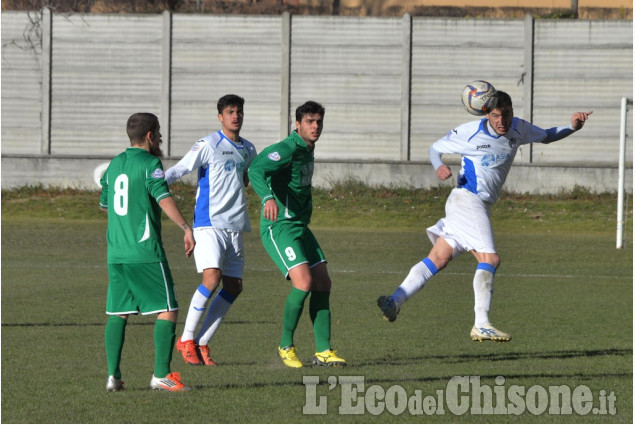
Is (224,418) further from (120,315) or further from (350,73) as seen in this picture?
(350,73)

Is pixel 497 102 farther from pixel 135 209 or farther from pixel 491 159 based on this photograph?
pixel 135 209

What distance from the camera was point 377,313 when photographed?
13.0 meters

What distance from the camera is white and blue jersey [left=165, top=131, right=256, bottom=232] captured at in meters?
9.46

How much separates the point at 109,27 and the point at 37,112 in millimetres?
3816

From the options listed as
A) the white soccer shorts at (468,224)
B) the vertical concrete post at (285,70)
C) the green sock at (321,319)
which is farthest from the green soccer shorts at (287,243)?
the vertical concrete post at (285,70)

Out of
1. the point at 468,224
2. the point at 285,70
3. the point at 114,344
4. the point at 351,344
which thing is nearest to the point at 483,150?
the point at 468,224

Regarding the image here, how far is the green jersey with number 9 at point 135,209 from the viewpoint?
7609mm

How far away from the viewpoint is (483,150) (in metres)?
9.88

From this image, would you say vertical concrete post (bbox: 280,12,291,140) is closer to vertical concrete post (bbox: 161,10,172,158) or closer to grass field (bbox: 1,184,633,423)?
vertical concrete post (bbox: 161,10,172,158)

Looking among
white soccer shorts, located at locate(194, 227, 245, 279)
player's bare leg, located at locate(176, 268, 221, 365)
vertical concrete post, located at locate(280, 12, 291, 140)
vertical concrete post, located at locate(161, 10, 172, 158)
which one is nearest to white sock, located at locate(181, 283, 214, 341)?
player's bare leg, located at locate(176, 268, 221, 365)

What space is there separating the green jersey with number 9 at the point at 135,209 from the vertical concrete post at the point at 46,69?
3244cm

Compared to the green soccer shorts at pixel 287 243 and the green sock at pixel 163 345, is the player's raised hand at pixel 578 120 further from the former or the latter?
the green sock at pixel 163 345

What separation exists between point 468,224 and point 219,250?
7.13 feet

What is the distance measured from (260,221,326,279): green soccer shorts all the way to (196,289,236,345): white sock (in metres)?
0.69
